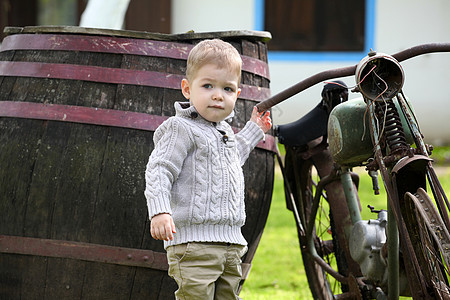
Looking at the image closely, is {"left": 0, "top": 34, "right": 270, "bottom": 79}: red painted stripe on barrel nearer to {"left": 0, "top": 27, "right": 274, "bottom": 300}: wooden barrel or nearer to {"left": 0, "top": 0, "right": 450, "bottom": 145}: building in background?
{"left": 0, "top": 27, "right": 274, "bottom": 300}: wooden barrel

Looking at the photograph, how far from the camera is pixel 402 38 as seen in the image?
33.0 feet

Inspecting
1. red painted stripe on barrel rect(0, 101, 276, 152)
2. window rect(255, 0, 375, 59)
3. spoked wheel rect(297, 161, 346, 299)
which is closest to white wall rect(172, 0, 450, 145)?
window rect(255, 0, 375, 59)

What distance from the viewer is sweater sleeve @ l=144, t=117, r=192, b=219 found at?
2.40 metres

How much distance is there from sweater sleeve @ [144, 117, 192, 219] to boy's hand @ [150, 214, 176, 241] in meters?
0.02

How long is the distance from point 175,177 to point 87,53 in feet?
2.51

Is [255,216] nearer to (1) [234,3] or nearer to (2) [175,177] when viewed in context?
(2) [175,177]

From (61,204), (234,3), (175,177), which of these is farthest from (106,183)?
(234,3)

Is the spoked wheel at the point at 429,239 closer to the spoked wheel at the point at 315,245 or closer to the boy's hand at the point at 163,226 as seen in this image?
the boy's hand at the point at 163,226

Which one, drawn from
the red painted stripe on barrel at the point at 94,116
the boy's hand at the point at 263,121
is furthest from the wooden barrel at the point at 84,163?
the boy's hand at the point at 263,121

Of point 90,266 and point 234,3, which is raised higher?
point 234,3

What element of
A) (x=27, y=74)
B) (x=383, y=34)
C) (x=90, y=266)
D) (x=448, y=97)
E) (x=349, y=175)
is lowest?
(x=90, y=266)

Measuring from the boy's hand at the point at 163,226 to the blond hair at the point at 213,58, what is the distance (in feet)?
1.58

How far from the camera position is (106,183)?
289 centimetres

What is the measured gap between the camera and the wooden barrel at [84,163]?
2.90 m
